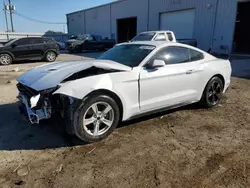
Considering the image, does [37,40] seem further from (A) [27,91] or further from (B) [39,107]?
(B) [39,107]

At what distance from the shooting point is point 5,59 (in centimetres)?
1265

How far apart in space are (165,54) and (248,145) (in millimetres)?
2041

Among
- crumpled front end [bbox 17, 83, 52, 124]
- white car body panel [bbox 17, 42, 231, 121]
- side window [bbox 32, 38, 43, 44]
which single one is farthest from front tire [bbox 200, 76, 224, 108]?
side window [bbox 32, 38, 43, 44]

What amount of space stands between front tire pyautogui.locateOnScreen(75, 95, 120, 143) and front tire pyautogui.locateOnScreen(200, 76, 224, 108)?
227cm

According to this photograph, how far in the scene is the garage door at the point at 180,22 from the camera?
19356 millimetres

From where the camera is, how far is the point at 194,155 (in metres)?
3.13

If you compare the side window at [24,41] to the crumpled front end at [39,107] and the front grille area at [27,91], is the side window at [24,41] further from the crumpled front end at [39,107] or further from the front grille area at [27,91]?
the crumpled front end at [39,107]

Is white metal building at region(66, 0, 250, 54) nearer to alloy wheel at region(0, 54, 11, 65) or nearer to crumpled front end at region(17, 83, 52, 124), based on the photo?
alloy wheel at region(0, 54, 11, 65)

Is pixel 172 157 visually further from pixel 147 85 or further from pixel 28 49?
pixel 28 49

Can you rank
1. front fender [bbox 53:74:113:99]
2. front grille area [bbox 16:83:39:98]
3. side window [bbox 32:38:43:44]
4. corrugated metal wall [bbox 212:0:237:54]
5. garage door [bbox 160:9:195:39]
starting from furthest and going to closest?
garage door [bbox 160:9:195:39] < corrugated metal wall [bbox 212:0:237:54] < side window [bbox 32:38:43:44] < front grille area [bbox 16:83:39:98] < front fender [bbox 53:74:113:99]

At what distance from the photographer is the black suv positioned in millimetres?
→ 12697

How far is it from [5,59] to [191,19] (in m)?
14.8

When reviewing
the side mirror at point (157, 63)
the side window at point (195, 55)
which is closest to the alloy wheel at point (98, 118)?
the side mirror at point (157, 63)

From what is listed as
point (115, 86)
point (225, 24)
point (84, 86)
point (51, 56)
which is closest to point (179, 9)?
point (225, 24)
